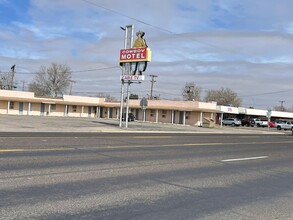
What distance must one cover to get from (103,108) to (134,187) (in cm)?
6689

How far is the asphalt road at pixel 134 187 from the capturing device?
5797mm

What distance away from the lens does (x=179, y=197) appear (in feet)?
22.8

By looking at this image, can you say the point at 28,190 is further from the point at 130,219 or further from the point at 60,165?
the point at 60,165

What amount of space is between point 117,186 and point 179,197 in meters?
1.37

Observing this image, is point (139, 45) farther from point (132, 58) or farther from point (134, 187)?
point (134, 187)

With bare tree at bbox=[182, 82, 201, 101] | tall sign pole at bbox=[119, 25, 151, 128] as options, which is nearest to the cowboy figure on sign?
tall sign pole at bbox=[119, 25, 151, 128]

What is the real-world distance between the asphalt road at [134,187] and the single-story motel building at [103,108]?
4191 centimetres

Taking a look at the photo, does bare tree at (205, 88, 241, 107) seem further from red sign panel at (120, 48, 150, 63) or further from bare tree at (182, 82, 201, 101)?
red sign panel at (120, 48, 150, 63)

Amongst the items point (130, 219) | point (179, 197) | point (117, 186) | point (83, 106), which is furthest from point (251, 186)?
point (83, 106)

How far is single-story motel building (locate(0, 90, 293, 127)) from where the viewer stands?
57719 millimetres

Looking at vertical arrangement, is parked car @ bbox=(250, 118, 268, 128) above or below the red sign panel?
below

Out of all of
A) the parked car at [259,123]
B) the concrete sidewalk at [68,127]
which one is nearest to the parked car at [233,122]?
the parked car at [259,123]

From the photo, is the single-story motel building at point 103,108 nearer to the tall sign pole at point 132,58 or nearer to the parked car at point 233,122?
the parked car at point 233,122

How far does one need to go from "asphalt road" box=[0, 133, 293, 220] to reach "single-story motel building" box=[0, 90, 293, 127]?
1650 inches
